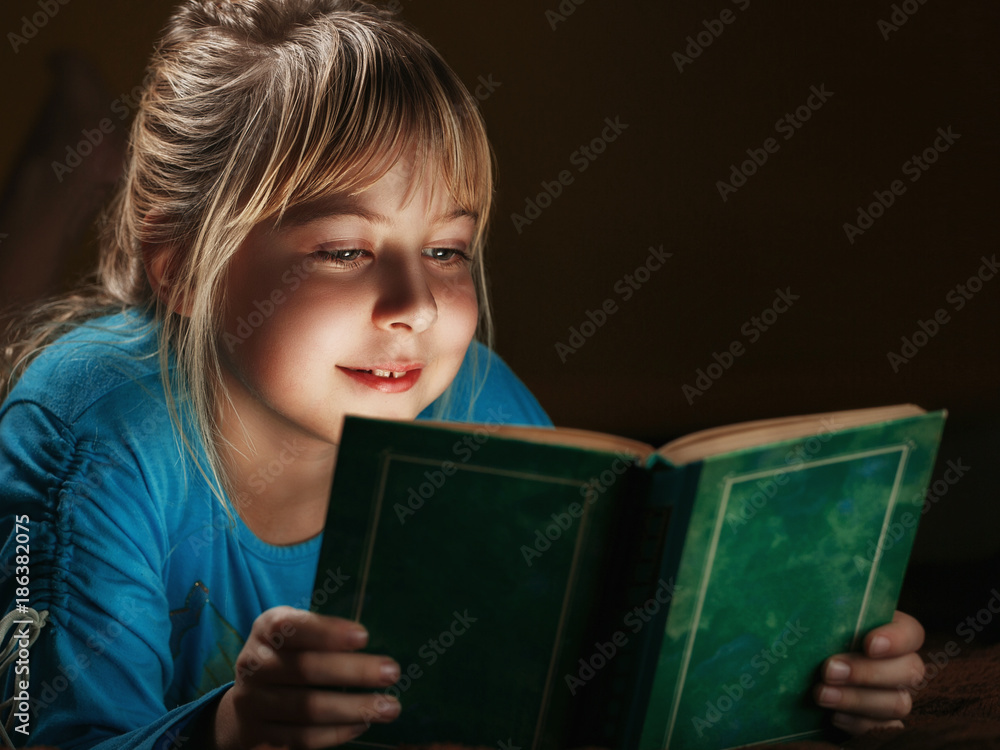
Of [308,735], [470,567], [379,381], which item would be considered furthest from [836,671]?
[379,381]

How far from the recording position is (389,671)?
692mm

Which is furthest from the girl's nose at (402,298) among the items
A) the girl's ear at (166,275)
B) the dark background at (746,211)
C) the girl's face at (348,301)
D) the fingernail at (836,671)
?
the dark background at (746,211)

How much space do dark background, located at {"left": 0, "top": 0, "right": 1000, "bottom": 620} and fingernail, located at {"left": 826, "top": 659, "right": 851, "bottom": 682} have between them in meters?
0.82

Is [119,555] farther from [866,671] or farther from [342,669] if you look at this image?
[866,671]

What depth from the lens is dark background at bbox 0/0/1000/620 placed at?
5.28 feet

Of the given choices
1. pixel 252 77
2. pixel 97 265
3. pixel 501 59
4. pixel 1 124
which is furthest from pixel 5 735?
pixel 501 59

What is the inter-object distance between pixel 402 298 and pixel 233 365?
0.79 feet

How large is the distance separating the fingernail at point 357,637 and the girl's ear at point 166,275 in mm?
521

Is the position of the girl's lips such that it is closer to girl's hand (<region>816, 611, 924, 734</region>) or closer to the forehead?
the forehead

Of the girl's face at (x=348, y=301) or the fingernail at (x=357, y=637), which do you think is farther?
the girl's face at (x=348, y=301)

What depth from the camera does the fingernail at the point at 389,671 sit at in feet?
2.27

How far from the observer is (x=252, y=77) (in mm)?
1010

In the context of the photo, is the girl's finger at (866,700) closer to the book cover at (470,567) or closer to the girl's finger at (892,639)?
the girl's finger at (892,639)

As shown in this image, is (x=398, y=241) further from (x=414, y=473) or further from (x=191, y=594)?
(x=191, y=594)
